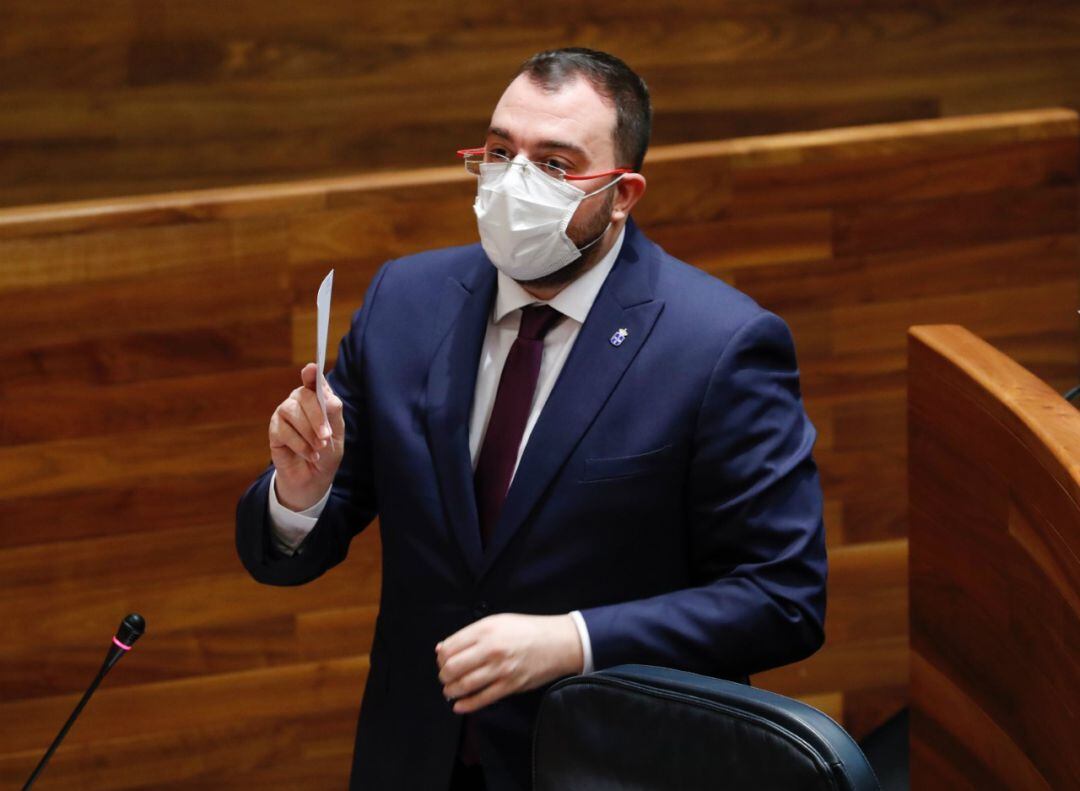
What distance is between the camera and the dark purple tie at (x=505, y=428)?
57 centimetres

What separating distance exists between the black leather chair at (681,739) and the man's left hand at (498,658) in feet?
0.11

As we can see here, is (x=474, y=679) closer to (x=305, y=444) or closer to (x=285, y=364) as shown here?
(x=305, y=444)

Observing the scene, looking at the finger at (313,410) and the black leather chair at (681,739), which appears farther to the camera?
the finger at (313,410)

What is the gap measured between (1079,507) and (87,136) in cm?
59

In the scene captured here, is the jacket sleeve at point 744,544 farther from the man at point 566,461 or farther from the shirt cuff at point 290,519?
the shirt cuff at point 290,519

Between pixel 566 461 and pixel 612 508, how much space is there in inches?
0.9

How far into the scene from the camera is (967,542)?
0.62 meters

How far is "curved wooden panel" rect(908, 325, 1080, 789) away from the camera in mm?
531

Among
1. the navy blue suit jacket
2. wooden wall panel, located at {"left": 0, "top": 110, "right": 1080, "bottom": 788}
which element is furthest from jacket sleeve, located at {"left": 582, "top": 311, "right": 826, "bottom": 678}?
wooden wall panel, located at {"left": 0, "top": 110, "right": 1080, "bottom": 788}

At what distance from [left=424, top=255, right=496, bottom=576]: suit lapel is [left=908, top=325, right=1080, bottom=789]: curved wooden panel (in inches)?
7.1

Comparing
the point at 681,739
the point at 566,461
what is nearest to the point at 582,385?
the point at 566,461

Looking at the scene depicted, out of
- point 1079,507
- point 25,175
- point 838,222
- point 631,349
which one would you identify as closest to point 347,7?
point 25,175

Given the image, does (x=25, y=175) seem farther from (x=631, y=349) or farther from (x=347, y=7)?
(x=631, y=349)

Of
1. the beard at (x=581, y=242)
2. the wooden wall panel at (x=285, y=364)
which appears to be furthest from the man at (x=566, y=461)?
the wooden wall panel at (x=285, y=364)
